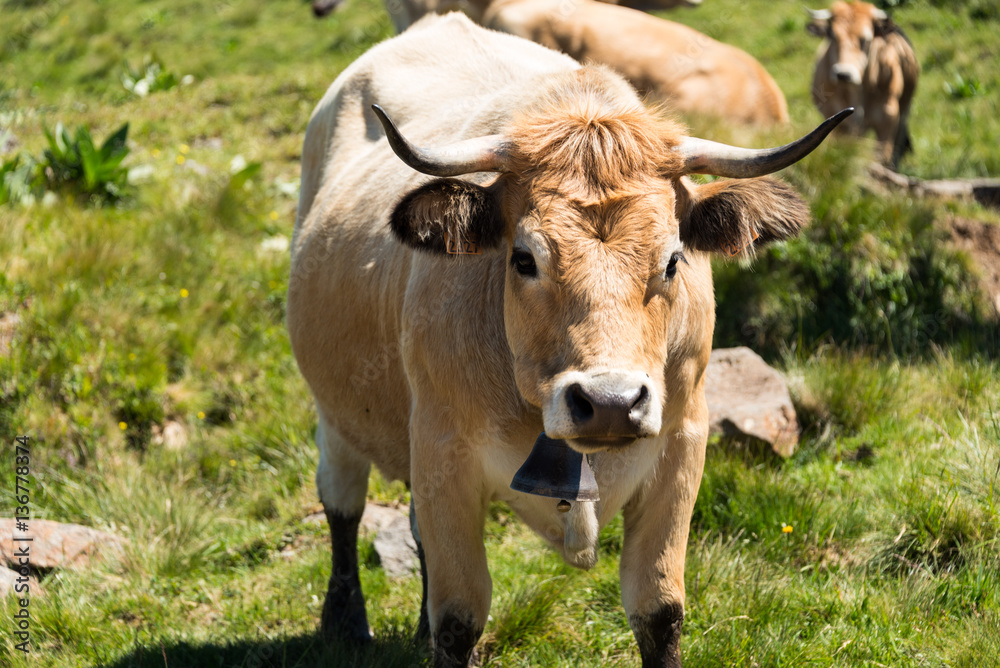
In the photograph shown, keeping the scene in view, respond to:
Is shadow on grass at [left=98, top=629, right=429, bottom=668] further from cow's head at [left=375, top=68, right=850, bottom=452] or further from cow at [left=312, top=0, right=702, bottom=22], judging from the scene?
cow at [left=312, top=0, right=702, bottom=22]

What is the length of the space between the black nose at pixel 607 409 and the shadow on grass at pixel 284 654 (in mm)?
2034

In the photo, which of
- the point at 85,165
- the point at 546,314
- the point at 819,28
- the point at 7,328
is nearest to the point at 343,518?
the point at 546,314

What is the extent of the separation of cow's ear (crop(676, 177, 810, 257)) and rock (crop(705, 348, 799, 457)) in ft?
7.20

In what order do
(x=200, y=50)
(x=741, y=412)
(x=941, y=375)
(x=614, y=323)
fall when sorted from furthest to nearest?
(x=200, y=50), (x=941, y=375), (x=741, y=412), (x=614, y=323)

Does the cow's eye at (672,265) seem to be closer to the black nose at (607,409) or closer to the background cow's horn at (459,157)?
the black nose at (607,409)

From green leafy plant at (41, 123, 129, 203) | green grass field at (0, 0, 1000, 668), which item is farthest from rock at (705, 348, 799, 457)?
green leafy plant at (41, 123, 129, 203)

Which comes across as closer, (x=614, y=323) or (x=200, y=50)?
(x=614, y=323)

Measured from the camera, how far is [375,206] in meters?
4.31

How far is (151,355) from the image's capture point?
682 centimetres

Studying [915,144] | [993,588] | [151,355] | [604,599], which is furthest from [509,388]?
[915,144]

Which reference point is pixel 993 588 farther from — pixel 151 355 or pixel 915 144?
pixel 915 144

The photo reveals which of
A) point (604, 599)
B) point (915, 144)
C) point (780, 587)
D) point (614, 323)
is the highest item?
point (614, 323)

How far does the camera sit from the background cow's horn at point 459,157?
9.26 feet

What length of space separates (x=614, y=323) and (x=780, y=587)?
7.36ft
